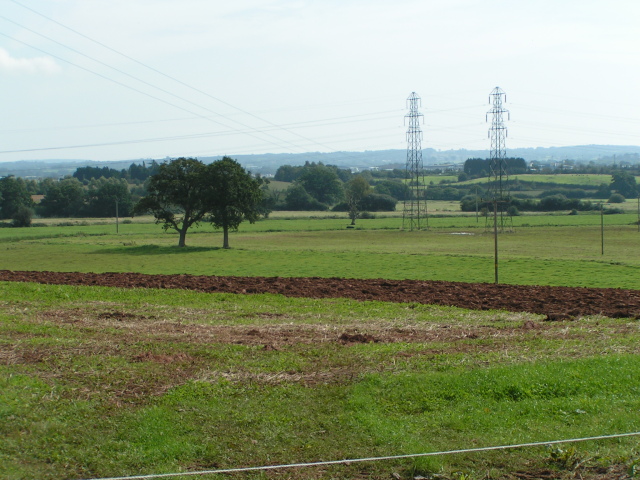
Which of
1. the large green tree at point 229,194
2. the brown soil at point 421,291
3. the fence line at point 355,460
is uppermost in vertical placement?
the large green tree at point 229,194

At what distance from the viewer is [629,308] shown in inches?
907

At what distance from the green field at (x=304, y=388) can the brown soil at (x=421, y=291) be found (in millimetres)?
1887

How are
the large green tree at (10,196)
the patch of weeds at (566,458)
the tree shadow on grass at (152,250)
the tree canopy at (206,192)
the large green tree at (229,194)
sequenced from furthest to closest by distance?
the large green tree at (10,196) → the tree canopy at (206,192) → the large green tree at (229,194) → the tree shadow on grass at (152,250) → the patch of weeds at (566,458)

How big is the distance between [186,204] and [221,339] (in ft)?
186

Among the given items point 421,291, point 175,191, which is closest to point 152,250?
point 175,191

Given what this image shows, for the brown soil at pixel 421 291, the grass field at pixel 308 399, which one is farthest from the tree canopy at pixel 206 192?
the grass field at pixel 308 399

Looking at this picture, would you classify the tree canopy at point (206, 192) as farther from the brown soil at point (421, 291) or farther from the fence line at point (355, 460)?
the fence line at point (355, 460)

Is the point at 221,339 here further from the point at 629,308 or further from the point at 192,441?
the point at 629,308

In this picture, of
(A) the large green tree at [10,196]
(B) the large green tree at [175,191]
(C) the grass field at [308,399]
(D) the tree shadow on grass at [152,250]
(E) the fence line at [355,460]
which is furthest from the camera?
(A) the large green tree at [10,196]

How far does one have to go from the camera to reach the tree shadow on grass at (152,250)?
6631 centimetres

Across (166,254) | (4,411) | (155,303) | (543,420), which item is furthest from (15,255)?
(543,420)

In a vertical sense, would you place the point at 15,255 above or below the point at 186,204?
below

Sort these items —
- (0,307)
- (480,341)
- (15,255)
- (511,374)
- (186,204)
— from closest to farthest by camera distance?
(511,374) → (480,341) → (0,307) → (15,255) → (186,204)

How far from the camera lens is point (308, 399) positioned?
39.2 ft
